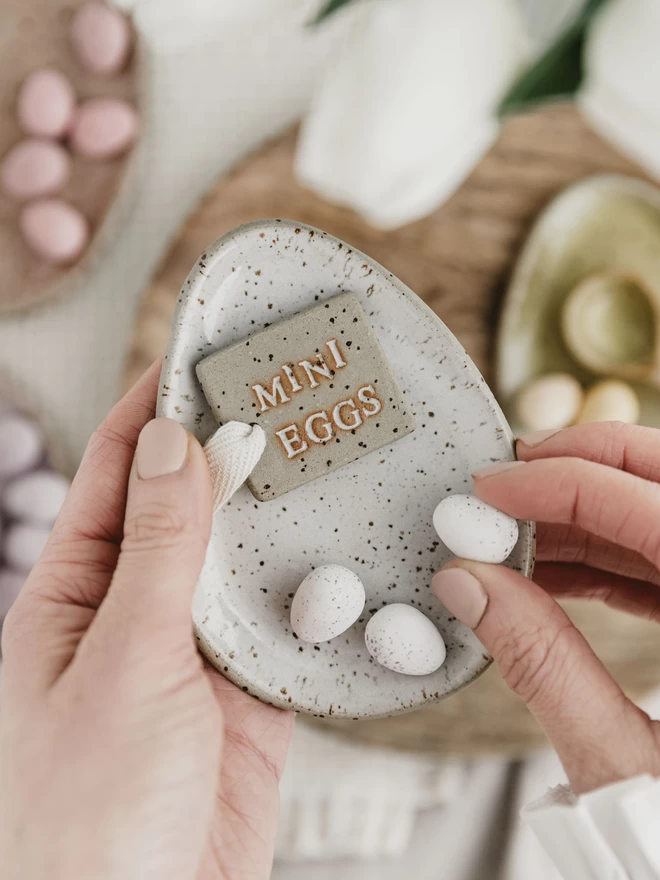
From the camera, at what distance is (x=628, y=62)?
40 centimetres

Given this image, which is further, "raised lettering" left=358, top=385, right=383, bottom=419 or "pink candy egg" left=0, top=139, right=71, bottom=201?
"pink candy egg" left=0, top=139, right=71, bottom=201

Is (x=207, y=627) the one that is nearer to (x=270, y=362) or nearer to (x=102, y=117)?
(x=270, y=362)

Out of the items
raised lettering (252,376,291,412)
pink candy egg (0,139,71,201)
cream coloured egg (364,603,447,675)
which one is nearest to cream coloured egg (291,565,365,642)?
cream coloured egg (364,603,447,675)

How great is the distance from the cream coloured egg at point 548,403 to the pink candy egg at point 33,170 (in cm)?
65

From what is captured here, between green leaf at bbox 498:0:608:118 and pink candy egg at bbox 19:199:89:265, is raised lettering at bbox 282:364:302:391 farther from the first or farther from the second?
pink candy egg at bbox 19:199:89:265

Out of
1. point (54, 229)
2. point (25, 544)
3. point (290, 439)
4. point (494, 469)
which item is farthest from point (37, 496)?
point (494, 469)

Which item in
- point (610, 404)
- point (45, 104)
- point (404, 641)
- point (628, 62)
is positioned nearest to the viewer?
point (628, 62)

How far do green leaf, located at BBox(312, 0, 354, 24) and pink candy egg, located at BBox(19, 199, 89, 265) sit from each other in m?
0.53

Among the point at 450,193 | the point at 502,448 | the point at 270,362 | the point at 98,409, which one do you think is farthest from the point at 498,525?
the point at 98,409

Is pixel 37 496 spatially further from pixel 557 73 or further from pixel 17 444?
pixel 557 73

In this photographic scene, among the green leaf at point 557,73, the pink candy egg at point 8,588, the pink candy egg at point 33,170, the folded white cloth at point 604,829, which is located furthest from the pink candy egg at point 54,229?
the folded white cloth at point 604,829

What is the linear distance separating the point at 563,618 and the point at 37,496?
2.33ft

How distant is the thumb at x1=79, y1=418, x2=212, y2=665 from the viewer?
1.42 ft

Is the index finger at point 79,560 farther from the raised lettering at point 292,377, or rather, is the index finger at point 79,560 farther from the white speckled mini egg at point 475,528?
the white speckled mini egg at point 475,528
